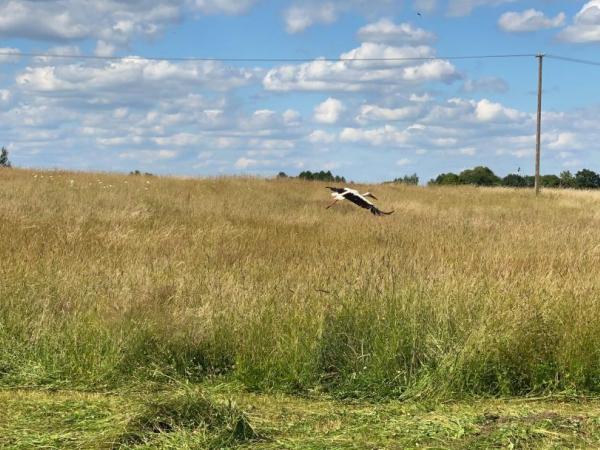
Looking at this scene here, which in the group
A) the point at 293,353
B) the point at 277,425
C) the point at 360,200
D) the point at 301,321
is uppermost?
the point at 360,200

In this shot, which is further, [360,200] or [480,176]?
[480,176]

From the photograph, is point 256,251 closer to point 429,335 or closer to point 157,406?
point 429,335

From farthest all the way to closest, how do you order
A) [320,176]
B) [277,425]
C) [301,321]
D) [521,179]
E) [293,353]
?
[521,179] → [320,176] → [301,321] → [293,353] → [277,425]

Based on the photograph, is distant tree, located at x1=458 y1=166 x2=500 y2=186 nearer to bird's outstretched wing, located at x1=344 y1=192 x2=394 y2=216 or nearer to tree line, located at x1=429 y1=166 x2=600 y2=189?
tree line, located at x1=429 y1=166 x2=600 y2=189

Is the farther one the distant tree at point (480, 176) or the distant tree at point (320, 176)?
the distant tree at point (480, 176)

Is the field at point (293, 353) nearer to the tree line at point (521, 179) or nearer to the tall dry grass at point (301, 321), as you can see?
the tall dry grass at point (301, 321)

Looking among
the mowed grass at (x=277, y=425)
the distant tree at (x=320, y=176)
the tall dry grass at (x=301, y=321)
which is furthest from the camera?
the distant tree at (x=320, y=176)

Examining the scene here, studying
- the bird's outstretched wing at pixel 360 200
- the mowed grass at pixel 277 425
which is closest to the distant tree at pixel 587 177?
the bird's outstretched wing at pixel 360 200

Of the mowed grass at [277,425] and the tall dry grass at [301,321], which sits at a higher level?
the tall dry grass at [301,321]

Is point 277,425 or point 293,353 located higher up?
point 293,353

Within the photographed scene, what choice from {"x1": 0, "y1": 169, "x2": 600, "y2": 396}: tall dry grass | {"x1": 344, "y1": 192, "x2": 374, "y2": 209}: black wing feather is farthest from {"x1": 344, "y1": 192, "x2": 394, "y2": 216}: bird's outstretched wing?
{"x1": 0, "y1": 169, "x2": 600, "y2": 396}: tall dry grass

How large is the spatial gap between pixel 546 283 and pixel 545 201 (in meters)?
24.5

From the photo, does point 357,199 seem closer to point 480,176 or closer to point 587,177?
point 480,176

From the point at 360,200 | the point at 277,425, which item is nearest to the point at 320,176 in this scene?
the point at 360,200
